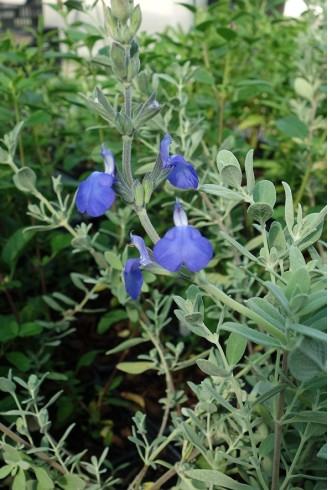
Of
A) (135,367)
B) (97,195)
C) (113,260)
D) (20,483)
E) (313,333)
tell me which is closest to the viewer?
(313,333)

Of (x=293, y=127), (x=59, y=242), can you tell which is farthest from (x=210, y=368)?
(x=293, y=127)

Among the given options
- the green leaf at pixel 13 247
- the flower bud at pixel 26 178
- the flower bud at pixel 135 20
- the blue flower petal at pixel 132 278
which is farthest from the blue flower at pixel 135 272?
the green leaf at pixel 13 247

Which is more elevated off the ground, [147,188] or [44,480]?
[147,188]

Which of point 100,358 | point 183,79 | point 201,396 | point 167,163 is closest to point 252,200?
point 167,163

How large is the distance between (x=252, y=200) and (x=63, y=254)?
0.98m

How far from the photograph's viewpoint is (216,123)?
1.70 meters

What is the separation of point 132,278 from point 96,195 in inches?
3.7

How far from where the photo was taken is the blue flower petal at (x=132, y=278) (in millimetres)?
590

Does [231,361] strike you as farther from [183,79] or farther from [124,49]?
[183,79]

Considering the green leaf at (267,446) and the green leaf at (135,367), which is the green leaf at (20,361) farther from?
the green leaf at (267,446)

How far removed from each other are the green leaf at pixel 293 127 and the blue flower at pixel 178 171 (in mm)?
828

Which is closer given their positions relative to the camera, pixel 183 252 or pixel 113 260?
pixel 183 252

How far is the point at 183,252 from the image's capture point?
51cm

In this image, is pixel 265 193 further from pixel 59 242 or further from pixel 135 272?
pixel 59 242
